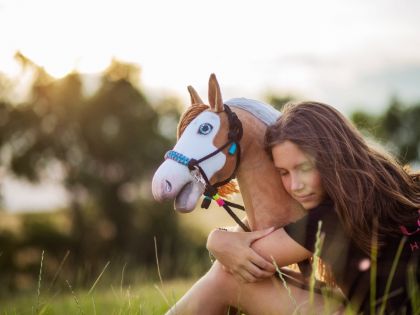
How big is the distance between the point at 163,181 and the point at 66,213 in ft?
76.3

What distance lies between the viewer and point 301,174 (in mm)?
2729

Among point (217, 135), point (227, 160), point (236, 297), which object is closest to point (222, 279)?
point (236, 297)

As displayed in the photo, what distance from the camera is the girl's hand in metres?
2.58

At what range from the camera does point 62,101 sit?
2505 cm

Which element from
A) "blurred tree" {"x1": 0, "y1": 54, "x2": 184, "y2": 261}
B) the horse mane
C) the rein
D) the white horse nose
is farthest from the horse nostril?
"blurred tree" {"x1": 0, "y1": 54, "x2": 184, "y2": 261}

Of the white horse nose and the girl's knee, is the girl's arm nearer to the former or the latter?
the girl's knee

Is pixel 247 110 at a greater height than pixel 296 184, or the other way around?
pixel 247 110

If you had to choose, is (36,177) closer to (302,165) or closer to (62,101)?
(62,101)

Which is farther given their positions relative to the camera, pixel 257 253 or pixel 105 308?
pixel 105 308

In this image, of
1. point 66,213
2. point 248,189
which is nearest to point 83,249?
point 66,213

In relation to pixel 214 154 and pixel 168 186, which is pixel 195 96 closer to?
pixel 214 154

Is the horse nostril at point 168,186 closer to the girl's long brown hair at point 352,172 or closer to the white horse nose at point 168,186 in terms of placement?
the white horse nose at point 168,186

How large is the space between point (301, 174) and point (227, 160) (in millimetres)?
450

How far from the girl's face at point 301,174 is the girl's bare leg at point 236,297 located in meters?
0.45
